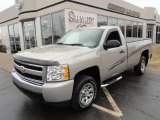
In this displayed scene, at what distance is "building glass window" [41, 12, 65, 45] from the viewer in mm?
13431

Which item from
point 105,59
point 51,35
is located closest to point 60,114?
point 105,59

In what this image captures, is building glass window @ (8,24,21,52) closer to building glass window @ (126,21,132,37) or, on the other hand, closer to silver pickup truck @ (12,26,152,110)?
building glass window @ (126,21,132,37)

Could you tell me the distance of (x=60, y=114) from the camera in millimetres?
3711

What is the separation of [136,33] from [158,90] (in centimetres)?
2233

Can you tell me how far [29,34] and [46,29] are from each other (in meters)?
3.84

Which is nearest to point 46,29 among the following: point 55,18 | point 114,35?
point 55,18

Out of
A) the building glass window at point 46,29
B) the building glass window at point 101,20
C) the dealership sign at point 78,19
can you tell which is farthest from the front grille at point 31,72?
the building glass window at point 101,20

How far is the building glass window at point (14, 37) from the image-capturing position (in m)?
21.4

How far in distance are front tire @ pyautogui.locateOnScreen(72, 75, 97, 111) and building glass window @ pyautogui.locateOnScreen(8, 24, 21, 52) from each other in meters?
19.3

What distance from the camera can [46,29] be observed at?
15.0 m

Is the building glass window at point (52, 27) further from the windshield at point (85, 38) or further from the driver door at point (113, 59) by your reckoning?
the driver door at point (113, 59)

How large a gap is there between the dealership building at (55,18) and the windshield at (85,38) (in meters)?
7.77

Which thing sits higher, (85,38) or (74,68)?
(85,38)

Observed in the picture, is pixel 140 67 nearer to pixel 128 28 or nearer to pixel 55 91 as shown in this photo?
pixel 55 91
